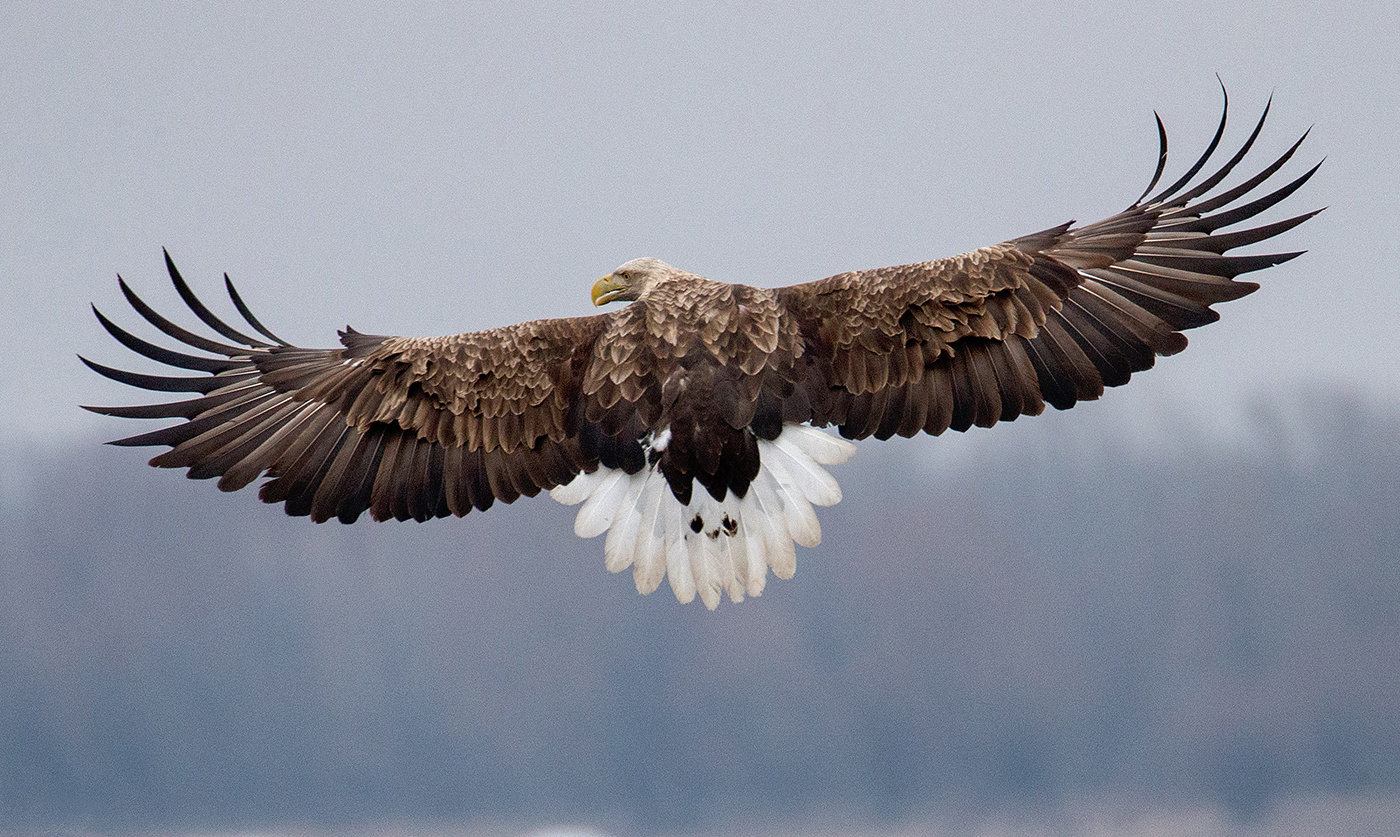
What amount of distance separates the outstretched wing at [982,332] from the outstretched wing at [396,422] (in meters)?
0.89

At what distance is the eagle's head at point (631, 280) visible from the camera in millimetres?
5895

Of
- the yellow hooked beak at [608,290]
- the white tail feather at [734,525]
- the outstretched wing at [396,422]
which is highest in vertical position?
the yellow hooked beak at [608,290]

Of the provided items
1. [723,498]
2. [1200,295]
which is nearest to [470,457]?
[723,498]

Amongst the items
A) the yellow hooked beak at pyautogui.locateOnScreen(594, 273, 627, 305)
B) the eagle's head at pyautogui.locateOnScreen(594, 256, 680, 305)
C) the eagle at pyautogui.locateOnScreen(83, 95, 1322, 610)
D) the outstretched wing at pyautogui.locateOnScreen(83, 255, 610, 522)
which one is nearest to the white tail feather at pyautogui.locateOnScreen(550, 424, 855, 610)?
the eagle at pyautogui.locateOnScreen(83, 95, 1322, 610)

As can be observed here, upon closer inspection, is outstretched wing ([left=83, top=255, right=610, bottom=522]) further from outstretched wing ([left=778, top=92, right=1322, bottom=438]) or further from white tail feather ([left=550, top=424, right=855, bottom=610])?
outstretched wing ([left=778, top=92, right=1322, bottom=438])

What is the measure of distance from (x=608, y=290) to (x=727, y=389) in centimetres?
161

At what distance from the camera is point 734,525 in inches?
198

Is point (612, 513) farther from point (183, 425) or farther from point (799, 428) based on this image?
point (183, 425)

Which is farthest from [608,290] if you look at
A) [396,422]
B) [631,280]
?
[396,422]

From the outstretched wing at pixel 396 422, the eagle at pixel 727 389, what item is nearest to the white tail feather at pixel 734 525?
the eagle at pixel 727 389

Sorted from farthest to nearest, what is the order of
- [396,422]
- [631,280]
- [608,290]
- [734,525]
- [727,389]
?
1. [608,290]
2. [631,280]
3. [396,422]
4. [734,525]
5. [727,389]

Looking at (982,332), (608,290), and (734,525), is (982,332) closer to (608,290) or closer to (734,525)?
(734,525)

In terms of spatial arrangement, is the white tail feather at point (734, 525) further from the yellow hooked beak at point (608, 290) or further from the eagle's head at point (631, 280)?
the yellow hooked beak at point (608, 290)

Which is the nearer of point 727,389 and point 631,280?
point 727,389
